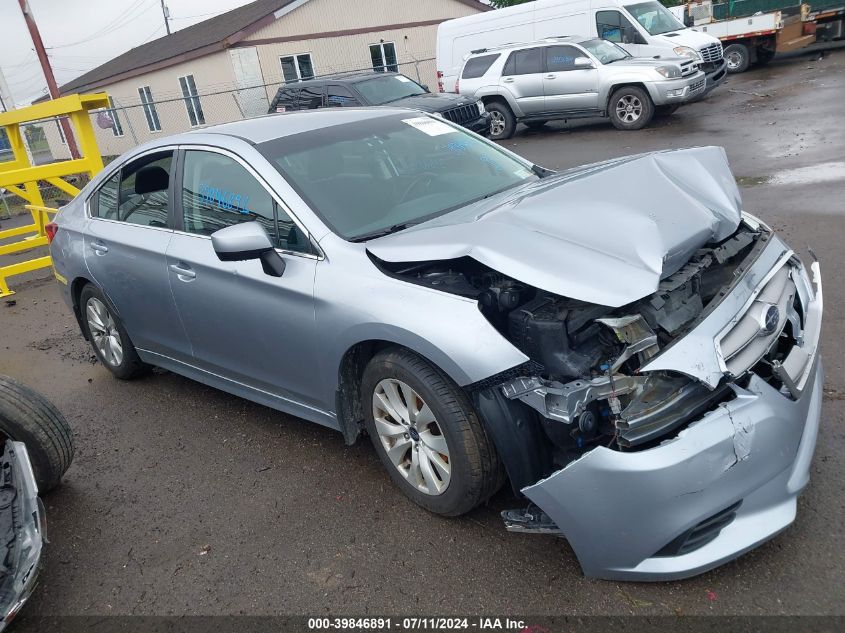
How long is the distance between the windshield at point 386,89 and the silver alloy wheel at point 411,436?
35.2ft

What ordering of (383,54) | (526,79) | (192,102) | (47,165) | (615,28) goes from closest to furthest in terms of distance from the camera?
(47,165), (526,79), (615,28), (192,102), (383,54)

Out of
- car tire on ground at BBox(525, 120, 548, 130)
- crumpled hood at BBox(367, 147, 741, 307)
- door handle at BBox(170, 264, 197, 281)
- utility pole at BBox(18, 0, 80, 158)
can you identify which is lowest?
car tire on ground at BBox(525, 120, 548, 130)

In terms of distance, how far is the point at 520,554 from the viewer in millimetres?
2857

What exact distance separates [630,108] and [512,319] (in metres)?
11.7

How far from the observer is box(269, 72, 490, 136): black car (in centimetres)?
1280

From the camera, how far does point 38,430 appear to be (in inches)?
140

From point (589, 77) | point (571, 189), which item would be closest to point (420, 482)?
point (571, 189)

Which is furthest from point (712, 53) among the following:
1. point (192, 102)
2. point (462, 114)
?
point (192, 102)

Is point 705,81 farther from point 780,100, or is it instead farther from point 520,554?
point 520,554

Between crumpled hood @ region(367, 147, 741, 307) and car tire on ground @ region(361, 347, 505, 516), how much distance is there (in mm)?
504

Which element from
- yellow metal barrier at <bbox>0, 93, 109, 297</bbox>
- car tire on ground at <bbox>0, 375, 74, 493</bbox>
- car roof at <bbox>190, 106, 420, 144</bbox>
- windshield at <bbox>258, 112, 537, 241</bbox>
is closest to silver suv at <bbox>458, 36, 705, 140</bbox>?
yellow metal barrier at <bbox>0, 93, 109, 297</bbox>

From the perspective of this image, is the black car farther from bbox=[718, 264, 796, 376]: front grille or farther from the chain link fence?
bbox=[718, 264, 796, 376]: front grille

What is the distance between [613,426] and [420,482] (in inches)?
38.1

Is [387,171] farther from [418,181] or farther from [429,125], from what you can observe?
[429,125]
